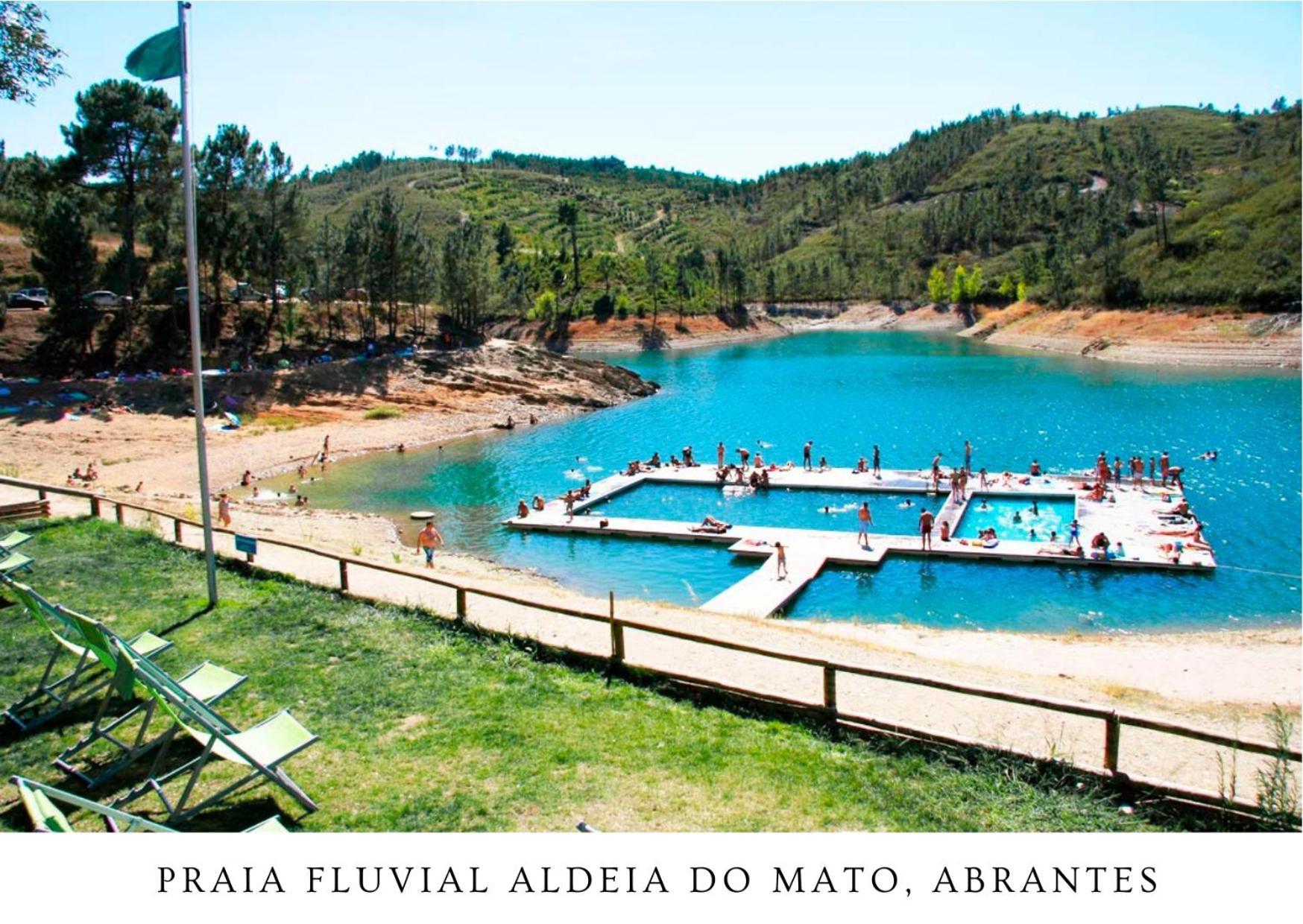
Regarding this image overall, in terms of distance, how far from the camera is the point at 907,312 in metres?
155

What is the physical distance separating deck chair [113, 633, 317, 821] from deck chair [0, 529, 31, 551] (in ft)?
32.9

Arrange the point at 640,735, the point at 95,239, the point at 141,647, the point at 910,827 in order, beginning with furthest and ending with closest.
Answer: the point at 95,239 → the point at 141,647 → the point at 640,735 → the point at 910,827

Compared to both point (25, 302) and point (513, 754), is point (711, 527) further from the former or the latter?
point (25, 302)

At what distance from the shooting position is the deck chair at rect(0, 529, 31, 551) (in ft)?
54.3

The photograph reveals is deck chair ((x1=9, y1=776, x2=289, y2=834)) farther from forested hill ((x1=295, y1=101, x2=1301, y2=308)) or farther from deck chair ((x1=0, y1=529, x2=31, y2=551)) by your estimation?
forested hill ((x1=295, y1=101, x2=1301, y2=308))

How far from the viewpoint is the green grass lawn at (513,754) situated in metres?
8.33

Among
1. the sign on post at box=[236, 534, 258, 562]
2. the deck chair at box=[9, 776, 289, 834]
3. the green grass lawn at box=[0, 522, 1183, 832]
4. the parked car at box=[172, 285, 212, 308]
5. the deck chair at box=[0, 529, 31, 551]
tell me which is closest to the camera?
the deck chair at box=[9, 776, 289, 834]

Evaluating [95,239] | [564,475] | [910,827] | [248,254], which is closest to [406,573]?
[910,827]

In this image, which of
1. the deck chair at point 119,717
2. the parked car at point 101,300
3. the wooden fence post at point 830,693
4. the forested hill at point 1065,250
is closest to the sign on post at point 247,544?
the deck chair at point 119,717

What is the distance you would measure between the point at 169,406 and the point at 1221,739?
173ft

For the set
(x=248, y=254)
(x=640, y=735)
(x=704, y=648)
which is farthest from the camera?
(x=248, y=254)

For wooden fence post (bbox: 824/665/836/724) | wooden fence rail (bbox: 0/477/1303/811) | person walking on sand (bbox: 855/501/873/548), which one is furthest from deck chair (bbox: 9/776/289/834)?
person walking on sand (bbox: 855/501/873/548)

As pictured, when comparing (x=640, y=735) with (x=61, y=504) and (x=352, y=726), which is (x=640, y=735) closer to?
(x=352, y=726)

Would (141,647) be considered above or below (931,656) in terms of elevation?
above
